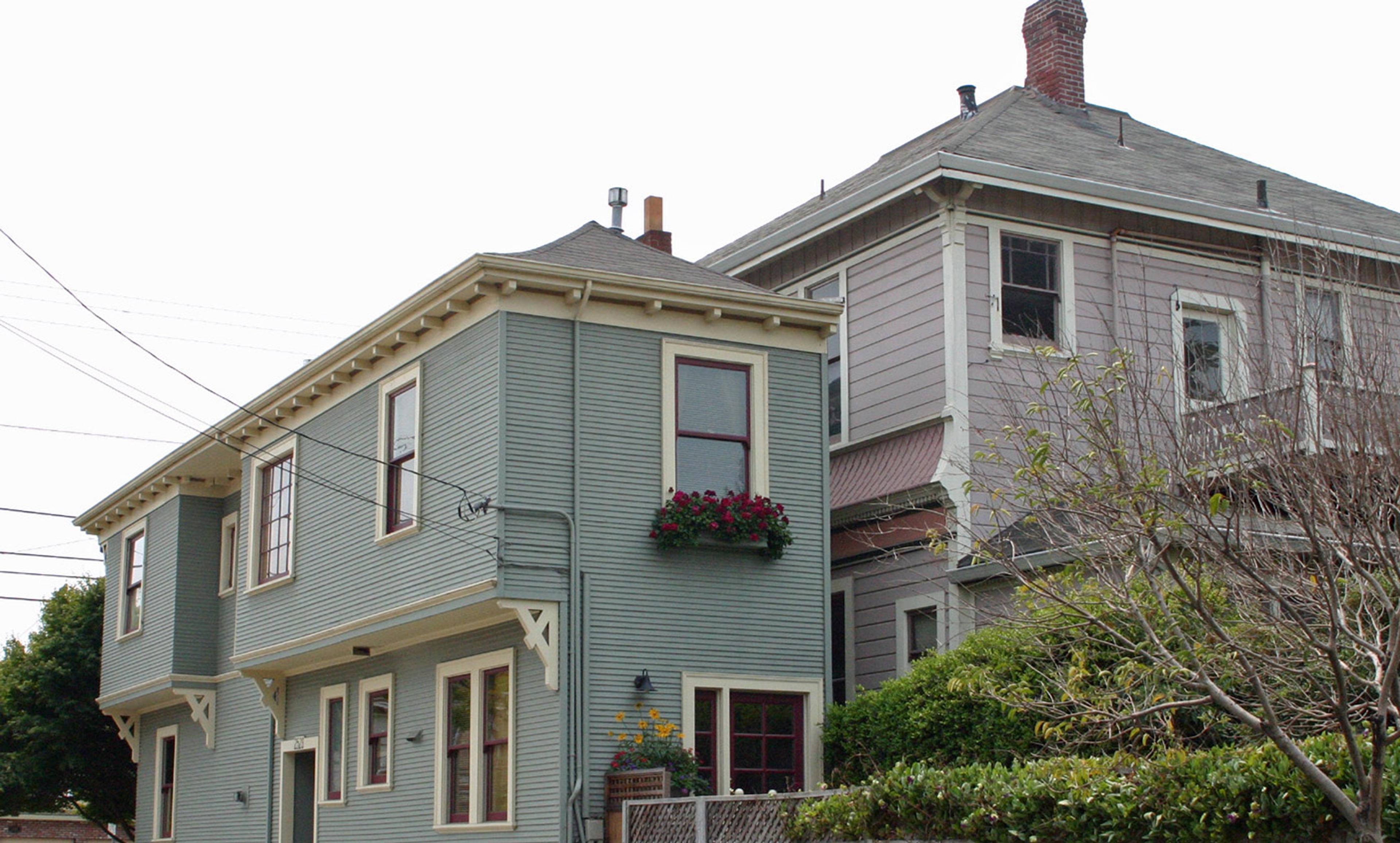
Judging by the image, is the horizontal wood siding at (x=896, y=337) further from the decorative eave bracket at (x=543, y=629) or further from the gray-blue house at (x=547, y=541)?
the decorative eave bracket at (x=543, y=629)

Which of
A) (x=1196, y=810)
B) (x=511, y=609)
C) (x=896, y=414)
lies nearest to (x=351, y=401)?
(x=511, y=609)

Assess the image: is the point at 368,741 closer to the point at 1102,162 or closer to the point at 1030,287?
the point at 1030,287

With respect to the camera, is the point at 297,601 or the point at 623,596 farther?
the point at 297,601

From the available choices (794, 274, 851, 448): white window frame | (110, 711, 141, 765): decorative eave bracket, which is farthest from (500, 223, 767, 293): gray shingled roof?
(110, 711, 141, 765): decorative eave bracket

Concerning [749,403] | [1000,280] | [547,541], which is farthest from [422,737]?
[1000,280]

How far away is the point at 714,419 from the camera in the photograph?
58.1ft

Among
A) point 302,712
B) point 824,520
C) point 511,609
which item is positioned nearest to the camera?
point 511,609

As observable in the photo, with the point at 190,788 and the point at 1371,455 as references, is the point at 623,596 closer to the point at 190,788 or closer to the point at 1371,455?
the point at 1371,455

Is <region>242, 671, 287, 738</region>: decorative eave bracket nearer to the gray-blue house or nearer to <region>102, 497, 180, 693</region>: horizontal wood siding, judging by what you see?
the gray-blue house

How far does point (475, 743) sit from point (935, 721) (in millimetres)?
4851

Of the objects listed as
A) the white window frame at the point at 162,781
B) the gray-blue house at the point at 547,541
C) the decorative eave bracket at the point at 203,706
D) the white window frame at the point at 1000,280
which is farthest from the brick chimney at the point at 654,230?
the white window frame at the point at 162,781

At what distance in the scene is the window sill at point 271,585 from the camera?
20.7 m

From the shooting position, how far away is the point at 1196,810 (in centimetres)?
1003

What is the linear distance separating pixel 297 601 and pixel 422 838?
3802 mm
